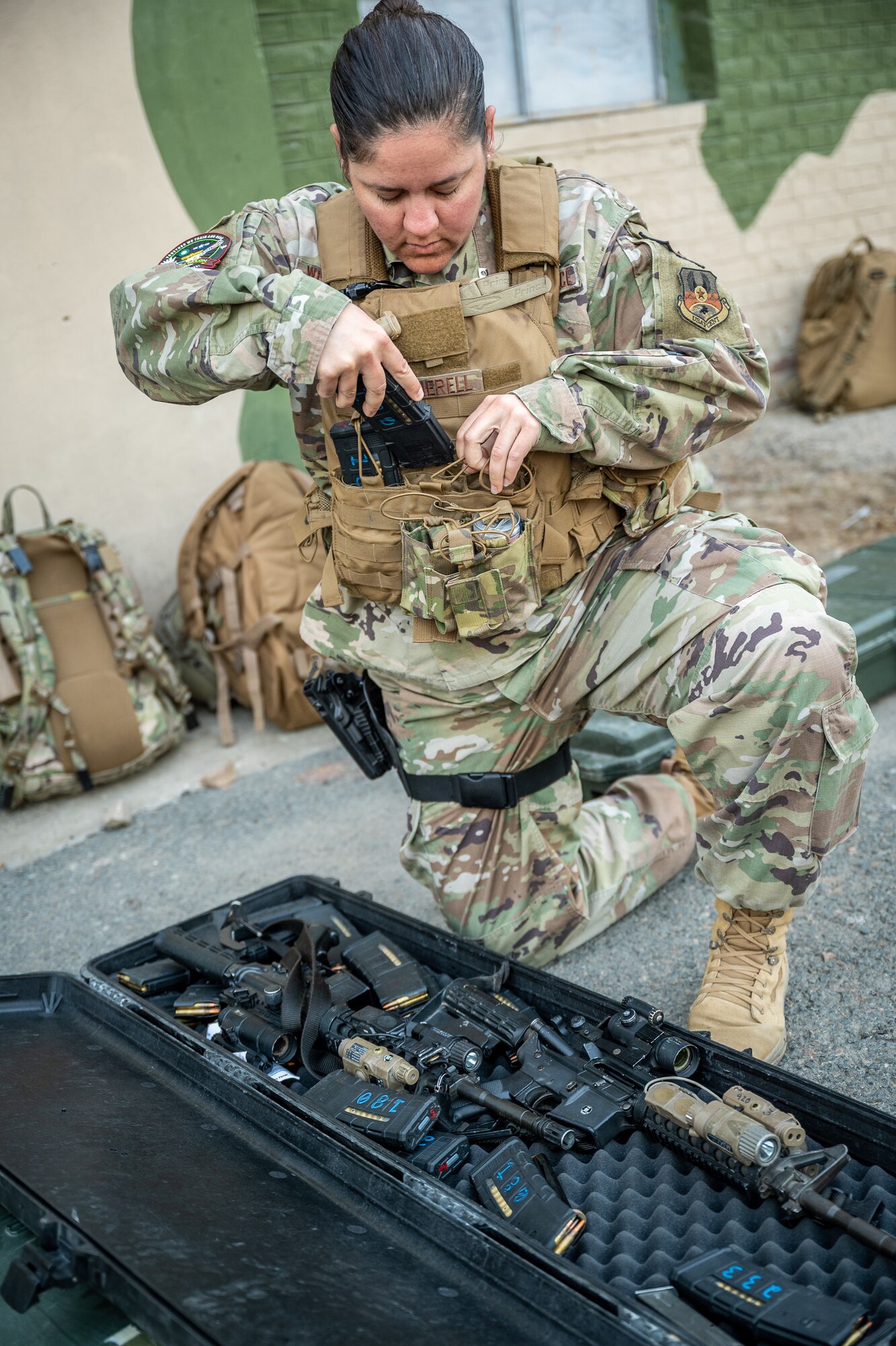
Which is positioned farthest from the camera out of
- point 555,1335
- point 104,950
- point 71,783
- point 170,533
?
point 170,533

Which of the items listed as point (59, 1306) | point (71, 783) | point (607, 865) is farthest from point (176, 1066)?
point (71, 783)

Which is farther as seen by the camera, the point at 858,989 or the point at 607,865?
the point at 607,865

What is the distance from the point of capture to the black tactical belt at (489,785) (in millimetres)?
2420

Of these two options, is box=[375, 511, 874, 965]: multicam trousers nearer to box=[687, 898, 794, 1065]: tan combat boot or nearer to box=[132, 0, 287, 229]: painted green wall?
box=[687, 898, 794, 1065]: tan combat boot

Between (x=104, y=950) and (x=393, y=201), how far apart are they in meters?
1.90

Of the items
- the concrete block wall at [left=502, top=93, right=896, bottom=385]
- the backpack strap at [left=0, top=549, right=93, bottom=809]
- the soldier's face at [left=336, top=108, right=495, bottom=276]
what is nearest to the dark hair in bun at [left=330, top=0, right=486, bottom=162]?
the soldier's face at [left=336, top=108, right=495, bottom=276]

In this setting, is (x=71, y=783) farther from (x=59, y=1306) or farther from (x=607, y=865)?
(x=59, y=1306)

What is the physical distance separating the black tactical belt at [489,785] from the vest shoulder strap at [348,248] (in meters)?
0.99

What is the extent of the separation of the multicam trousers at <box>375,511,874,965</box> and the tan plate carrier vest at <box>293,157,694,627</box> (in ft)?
0.39

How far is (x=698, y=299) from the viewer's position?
2283 millimetres

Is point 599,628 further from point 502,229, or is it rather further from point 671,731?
point 502,229

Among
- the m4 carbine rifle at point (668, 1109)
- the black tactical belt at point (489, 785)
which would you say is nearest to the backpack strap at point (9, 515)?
the black tactical belt at point (489, 785)

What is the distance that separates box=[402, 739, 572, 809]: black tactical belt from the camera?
2420mm

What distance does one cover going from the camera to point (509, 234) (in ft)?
7.28
